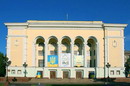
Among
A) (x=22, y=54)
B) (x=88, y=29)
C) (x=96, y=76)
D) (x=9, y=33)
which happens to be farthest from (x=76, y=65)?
(x=9, y=33)

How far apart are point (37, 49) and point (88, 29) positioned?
13.6 metres

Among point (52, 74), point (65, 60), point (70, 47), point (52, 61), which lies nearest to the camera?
point (52, 61)

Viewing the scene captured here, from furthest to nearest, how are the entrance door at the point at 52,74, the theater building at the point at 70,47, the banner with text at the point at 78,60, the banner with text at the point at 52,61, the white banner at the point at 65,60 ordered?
the banner with text at the point at 78,60
the entrance door at the point at 52,74
the white banner at the point at 65,60
the banner with text at the point at 52,61
the theater building at the point at 70,47

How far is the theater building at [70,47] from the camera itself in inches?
2328

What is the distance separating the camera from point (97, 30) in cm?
6047

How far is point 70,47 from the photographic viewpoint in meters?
60.9

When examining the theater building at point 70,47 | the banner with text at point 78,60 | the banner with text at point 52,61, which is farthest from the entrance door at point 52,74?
the banner with text at point 78,60

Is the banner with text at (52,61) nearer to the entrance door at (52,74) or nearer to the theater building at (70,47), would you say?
the theater building at (70,47)

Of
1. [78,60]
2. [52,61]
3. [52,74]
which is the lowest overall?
[52,74]

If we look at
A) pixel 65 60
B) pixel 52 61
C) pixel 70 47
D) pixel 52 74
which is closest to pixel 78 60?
pixel 65 60

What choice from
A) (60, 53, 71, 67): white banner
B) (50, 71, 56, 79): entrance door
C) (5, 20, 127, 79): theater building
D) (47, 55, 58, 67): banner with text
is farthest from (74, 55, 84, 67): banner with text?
(50, 71, 56, 79): entrance door

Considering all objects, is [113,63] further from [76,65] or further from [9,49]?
[9,49]

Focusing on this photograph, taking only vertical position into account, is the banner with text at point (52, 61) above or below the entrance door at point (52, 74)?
above

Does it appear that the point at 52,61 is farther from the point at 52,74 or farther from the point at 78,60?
the point at 78,60
